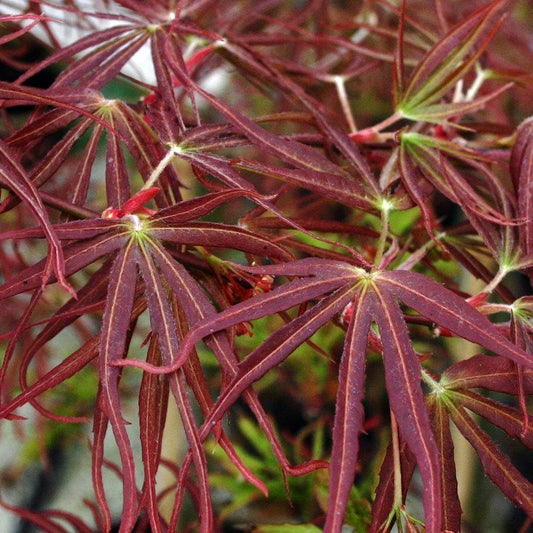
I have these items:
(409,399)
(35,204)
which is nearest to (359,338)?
(409,399)

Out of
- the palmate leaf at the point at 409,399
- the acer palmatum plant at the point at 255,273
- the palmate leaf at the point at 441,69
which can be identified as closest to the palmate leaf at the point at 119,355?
the acer palmatum plant at the point at 255,273

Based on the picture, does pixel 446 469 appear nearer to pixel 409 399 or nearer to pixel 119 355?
pixel 409 399

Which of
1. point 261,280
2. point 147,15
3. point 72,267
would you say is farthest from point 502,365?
point 147,15

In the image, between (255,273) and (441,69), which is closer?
(255,273)

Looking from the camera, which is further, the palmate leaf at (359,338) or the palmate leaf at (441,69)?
the palmate leaf at (441,69)

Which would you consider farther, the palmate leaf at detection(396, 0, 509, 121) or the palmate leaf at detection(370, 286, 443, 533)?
the palmate leaf at detection(396, 0, 509, 121)

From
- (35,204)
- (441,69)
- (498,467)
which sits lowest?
(498,467)

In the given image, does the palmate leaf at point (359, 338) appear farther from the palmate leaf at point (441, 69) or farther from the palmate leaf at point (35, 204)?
the palmate leaf at point (441, 69)

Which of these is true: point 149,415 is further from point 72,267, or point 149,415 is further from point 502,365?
point 502,365

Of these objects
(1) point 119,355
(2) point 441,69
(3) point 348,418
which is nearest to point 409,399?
(3) point 348,418

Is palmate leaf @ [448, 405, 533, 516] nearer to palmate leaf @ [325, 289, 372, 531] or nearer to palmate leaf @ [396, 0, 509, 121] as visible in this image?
palmate leaf @ [325, 289, 372, 531]

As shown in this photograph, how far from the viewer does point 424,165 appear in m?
0.47

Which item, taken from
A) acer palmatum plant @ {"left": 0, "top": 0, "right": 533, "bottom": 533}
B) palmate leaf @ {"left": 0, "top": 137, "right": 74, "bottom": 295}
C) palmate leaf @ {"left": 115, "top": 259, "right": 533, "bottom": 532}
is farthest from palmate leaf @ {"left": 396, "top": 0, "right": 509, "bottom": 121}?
palmate leaf @ {"left": 0, "top": 137, "right": 74, "bottom": 295}

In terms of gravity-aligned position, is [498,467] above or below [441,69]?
below
